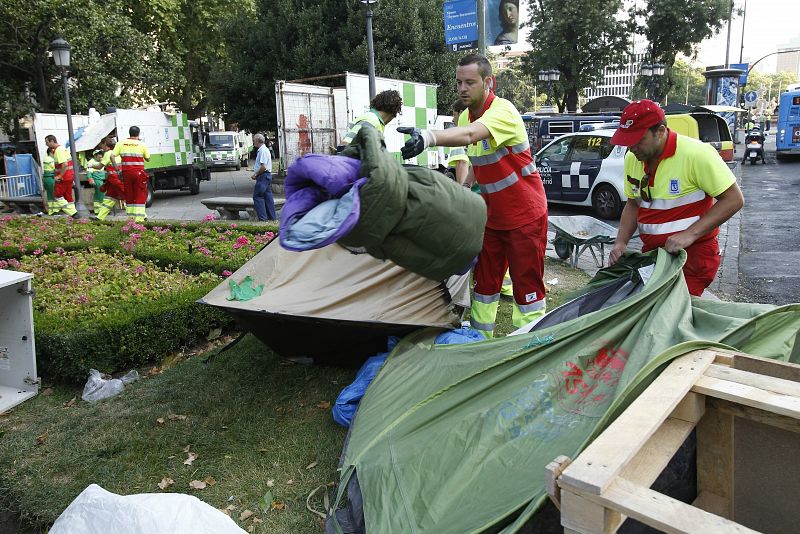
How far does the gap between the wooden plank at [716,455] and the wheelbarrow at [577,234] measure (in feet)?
16.5

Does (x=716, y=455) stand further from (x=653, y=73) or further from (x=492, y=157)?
(x=653, y=73)

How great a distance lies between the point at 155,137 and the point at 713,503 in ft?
59.3

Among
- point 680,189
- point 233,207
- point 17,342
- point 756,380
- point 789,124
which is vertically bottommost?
point 233,207

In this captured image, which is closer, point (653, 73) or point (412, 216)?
point (412, 216)

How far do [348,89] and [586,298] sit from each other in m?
12.5

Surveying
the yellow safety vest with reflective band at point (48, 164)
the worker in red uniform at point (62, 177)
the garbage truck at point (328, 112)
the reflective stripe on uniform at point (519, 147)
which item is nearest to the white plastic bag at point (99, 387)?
the reflective stripe on uniform at point (519, 147)

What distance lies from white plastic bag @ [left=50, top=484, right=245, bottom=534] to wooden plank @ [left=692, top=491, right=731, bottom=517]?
1.65 metres

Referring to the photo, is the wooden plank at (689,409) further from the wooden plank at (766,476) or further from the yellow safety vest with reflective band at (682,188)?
the yellow safety vest with reflective band at (682,188)

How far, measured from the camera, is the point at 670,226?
368 centimetres

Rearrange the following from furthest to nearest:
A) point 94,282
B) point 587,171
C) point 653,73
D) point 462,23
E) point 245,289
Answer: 1. point 653,73
2. point 587,171
3. point 462,23
4. point 94,282
5. point 245,289

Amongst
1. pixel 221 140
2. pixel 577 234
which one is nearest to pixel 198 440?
pixel 577 234

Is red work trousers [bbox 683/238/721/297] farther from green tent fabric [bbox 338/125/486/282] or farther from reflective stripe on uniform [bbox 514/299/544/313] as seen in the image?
green tent fabric [bbox 338/125/486/282]

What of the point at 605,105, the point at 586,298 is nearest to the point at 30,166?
the point at 586,298

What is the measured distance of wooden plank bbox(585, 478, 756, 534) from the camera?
1.44 meters
